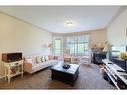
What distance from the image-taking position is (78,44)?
A: 775 centimetres

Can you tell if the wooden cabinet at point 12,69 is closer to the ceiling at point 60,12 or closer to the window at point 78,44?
the ceiling at point 60,12

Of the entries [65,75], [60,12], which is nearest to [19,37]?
[60,12]

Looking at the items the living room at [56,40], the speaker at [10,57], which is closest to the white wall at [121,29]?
the living room at [56,40]

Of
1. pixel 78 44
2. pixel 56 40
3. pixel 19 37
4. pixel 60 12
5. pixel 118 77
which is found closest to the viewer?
pixel 118 77

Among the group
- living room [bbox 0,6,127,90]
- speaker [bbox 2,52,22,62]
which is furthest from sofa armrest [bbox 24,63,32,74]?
speaker [bbox 2,52,22,62]

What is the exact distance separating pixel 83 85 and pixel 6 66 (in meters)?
2.72

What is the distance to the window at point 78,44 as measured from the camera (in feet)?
24.5

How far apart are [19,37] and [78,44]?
4.47 metres

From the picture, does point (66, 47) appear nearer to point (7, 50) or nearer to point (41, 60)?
point (41, 60)

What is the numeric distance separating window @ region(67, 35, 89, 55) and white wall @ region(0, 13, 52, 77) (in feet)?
7.99

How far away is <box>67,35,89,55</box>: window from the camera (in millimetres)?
7470

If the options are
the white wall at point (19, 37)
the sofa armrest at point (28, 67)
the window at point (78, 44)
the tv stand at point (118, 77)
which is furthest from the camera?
the window at point (78, 44)

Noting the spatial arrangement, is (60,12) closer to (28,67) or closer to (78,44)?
(28,67)

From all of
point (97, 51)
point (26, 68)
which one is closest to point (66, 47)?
point (97, 51)
